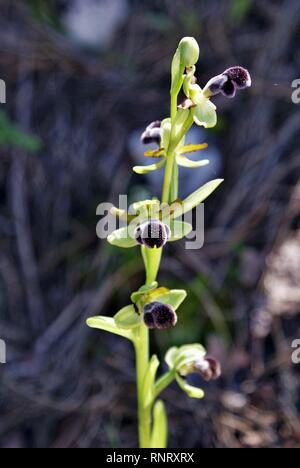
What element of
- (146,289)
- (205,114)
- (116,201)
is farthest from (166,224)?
(116,201)

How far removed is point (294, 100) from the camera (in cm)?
270

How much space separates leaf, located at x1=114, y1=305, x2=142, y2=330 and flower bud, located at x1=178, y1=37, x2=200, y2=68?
0.61m

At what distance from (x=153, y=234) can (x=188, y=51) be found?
408mm

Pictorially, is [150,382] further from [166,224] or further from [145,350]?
[166,224]

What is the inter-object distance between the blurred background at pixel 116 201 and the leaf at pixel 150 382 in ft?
2.07

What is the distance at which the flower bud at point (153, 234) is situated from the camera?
49.7 inches

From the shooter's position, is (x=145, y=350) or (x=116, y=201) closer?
(x=145, y=350)

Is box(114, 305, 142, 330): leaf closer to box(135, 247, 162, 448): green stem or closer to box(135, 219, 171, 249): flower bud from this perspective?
box(135, 247, 162, 448): green stem

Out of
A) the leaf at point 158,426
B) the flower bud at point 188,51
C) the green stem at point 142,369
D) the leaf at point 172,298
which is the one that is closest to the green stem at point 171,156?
the flower bud at point 188,51

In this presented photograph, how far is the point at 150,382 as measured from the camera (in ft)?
4.80

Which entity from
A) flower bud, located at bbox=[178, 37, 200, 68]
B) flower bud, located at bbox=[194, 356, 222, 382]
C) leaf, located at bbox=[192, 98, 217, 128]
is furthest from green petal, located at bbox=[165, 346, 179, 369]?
flower bud, located at bbox=[178, 37, 200, 68]

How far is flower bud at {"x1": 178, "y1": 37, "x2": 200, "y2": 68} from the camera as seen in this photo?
3.97 ft

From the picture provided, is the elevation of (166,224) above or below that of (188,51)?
below

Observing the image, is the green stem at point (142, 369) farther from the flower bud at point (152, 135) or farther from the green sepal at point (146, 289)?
the flower bud at point (152, 135)
